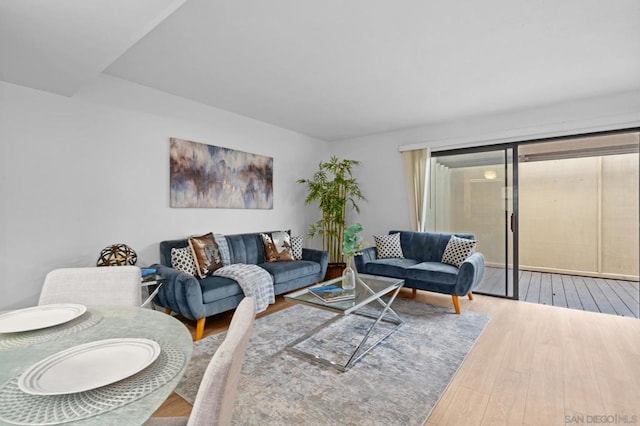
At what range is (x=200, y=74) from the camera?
3.00 m

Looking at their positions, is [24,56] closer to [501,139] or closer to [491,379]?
[491,379]

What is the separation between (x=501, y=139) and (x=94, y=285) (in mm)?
4691

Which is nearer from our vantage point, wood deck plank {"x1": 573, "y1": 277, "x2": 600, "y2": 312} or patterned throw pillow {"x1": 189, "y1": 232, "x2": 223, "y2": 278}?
patterned throw pillow {"x1": 189, "y1": 232, "x2": 223, "y2": 278}

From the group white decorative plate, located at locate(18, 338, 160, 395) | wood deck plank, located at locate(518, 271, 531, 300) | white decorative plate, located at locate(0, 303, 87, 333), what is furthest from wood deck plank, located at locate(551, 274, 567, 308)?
white decorative plate, located at locate(0, 303, 87, 333)

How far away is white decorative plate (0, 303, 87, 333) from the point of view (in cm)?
114

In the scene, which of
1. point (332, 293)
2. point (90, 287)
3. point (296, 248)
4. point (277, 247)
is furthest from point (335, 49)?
point (296, 248)

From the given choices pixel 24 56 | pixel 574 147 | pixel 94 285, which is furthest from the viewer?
pixel 574 147

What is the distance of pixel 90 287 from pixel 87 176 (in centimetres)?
173

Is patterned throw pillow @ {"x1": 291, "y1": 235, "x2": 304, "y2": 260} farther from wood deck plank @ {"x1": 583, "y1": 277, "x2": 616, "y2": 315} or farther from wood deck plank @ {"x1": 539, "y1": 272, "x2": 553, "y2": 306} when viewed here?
wood deck plank @ {"x1": 583, "y1": 277, "x2": 616, "y2": 315}

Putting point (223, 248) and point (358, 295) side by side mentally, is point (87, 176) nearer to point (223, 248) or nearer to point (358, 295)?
point (223, 248)

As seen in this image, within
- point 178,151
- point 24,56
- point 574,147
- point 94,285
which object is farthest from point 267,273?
point 574,147

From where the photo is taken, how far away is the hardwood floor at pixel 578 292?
152 inches

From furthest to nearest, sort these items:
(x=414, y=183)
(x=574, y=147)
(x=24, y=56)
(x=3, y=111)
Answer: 1. (x=574, y=147)
2. (x=414, y=183)
3. (x=3, y=111)
4. (x=24, y=56)

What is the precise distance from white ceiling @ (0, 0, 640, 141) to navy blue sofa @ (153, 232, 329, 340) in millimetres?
1742
